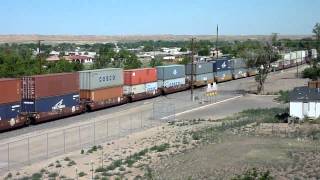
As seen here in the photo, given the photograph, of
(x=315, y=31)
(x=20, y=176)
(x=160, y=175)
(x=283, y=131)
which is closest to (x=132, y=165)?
(x=160, y=175)

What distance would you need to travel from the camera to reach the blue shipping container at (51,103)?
44.9m

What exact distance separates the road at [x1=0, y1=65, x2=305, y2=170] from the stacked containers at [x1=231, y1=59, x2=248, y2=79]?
22.0 metres

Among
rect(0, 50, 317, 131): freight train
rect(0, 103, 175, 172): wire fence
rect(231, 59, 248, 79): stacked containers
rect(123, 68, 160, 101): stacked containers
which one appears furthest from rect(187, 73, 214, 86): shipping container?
rect(0, 103, 175, 172): wire fence

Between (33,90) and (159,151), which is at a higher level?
(33,90)

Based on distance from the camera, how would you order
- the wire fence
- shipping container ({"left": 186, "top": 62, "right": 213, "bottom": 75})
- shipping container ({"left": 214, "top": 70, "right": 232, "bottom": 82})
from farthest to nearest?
shipping container ({"left": 214, "top": 70, "right": 232, "bottom": 82}), shipping container ({"left": 186, "top": 62, "right": 213, "bottom": 75}), the wire fence

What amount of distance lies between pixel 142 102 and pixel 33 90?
22.1 m

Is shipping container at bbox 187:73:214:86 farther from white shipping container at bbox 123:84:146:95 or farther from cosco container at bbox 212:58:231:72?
white shipping container at bbox 123:84:146:95

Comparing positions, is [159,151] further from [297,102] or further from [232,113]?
[232,113]

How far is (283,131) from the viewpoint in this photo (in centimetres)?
4106

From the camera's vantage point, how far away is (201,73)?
8231 cm

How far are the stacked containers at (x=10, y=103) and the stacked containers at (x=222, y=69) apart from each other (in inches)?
1927

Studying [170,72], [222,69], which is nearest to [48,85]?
[170,72]

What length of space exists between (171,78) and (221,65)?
1896 cm

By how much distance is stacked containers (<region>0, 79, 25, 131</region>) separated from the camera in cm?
4094
